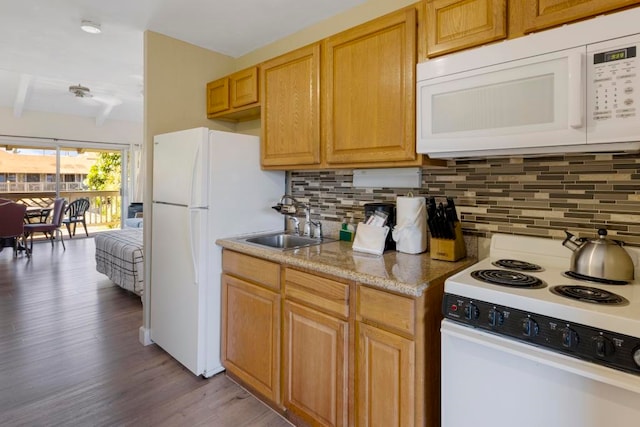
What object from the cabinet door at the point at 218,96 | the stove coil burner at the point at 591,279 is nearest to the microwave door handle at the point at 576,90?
the stove coil burner at the point at 591,279

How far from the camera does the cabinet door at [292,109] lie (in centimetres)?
210

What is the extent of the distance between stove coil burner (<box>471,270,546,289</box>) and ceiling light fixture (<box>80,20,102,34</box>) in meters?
3.06

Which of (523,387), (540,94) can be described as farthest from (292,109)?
(523,387)

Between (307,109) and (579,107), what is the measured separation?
4.50 feet

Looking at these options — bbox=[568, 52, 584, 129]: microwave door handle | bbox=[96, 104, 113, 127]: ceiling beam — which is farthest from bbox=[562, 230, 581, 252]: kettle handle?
bbox=[96, 104, 113, 127]: ceiling beam

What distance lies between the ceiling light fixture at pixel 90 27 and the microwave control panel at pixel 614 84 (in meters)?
3.08

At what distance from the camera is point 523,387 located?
3.56 feet

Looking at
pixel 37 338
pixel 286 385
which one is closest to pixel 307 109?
pixel 286 385

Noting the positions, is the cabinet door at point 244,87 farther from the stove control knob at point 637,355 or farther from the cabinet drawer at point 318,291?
the stove control knob at point 637,355

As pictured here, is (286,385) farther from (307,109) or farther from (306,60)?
(306,60)

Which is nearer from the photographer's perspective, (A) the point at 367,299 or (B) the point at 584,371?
(B) the point at 584,371

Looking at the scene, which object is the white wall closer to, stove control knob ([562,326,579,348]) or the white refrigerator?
the white refrigerator

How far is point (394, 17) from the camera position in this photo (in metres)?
1.72

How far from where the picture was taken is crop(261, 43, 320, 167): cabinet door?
210 centimetres
